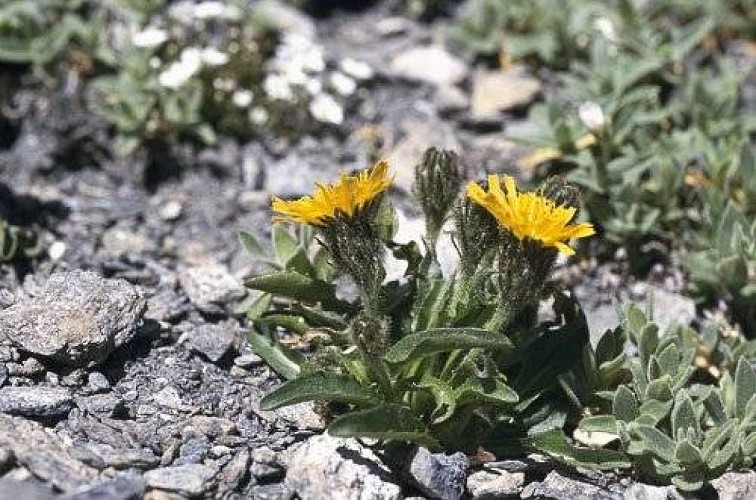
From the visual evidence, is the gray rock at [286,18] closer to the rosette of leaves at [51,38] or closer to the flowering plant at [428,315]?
the rosette of leaves at [51,38]

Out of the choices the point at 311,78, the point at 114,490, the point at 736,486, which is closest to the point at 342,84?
the point at 311,78

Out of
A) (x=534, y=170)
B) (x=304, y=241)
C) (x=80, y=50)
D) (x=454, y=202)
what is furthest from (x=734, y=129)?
(x=80, y=50)

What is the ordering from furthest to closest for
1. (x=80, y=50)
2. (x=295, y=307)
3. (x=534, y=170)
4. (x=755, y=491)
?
(x=80, y=50), (x=534, y=170), (x=295, y=307), (x=755, y=491)

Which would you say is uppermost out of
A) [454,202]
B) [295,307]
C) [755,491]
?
[454,202]

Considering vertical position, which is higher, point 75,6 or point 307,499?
point 75,6

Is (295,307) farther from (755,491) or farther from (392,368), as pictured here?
(755,491)

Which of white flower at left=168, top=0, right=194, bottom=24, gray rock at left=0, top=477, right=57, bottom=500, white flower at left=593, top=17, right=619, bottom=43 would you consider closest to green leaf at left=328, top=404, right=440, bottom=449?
gray rock at left=0, top=477, right=57, bottom=500

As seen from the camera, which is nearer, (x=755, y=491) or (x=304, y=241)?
(x=755, y=491)

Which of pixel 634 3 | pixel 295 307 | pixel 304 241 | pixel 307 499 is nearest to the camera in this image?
pixel 307 499
